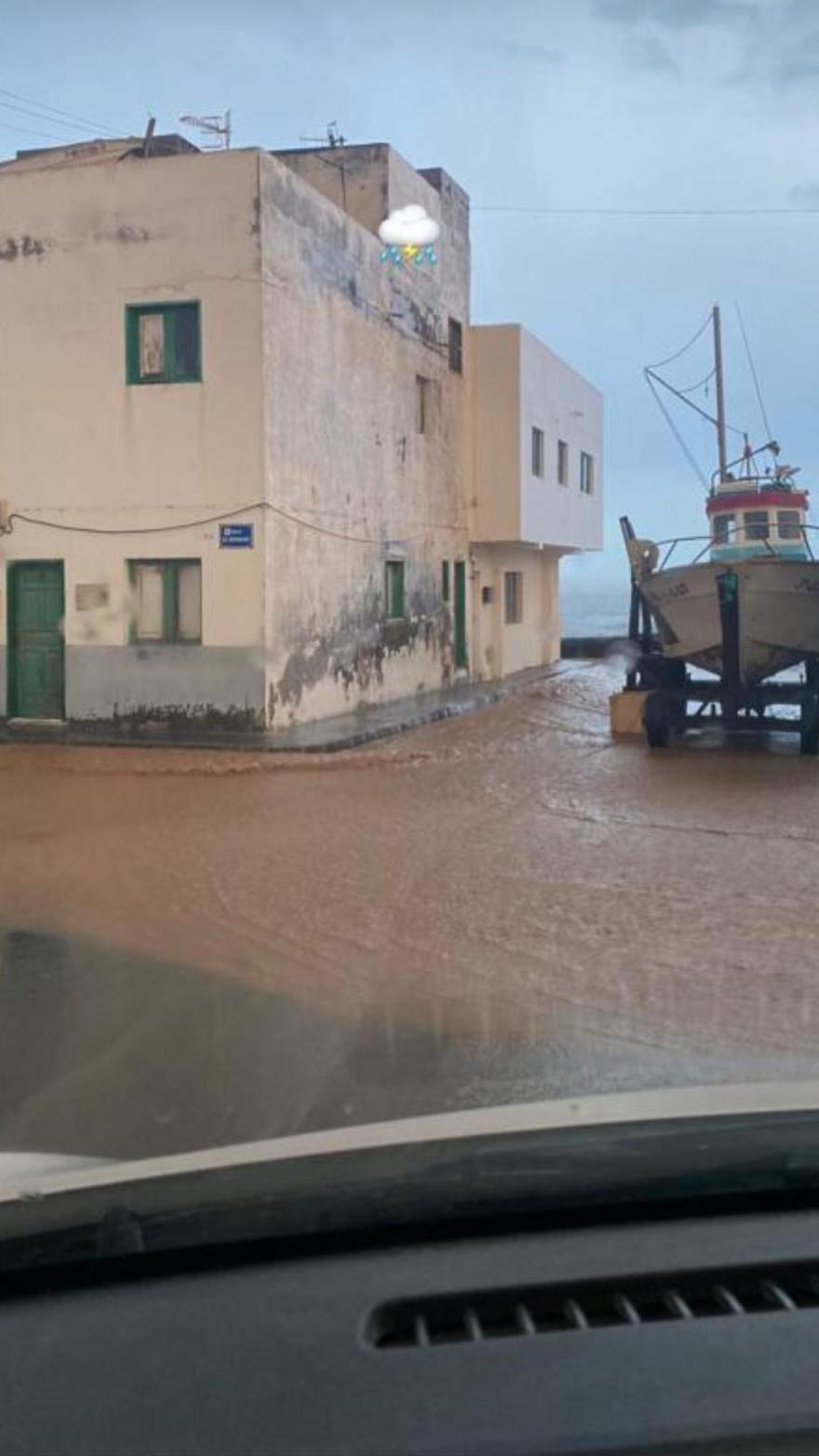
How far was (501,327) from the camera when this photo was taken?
27594mm

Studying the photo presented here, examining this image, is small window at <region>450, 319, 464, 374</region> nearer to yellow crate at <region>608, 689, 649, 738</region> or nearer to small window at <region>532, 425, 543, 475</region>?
small window at <region>532, 425, 543, 475</region>

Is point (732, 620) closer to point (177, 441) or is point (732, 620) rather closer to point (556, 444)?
point (177, 441)

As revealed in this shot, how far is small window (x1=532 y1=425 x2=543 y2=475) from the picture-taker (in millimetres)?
29172

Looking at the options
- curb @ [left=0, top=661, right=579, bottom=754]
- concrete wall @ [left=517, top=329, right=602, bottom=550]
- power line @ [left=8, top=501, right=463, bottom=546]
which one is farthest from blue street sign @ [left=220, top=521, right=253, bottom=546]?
concrete wall @ [left=517, top=329, right=602, bottom=550]

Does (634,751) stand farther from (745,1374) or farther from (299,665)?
(745,1374)

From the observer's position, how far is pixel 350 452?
2094cm

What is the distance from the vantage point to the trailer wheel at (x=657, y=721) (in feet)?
58.6

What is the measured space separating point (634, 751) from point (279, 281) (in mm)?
7284

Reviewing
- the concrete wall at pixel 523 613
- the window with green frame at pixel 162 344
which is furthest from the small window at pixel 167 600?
the concrete wall at pixel 523 613

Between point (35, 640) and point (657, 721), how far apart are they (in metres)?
8.12

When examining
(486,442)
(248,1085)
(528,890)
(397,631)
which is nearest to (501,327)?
(486,442)

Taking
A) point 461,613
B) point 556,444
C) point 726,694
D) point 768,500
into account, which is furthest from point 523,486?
point 726,694

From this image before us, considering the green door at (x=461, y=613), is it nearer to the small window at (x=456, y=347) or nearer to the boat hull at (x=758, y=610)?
the small window at (x=456, y=347)

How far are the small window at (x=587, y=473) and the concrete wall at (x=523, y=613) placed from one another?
1.76 metres
